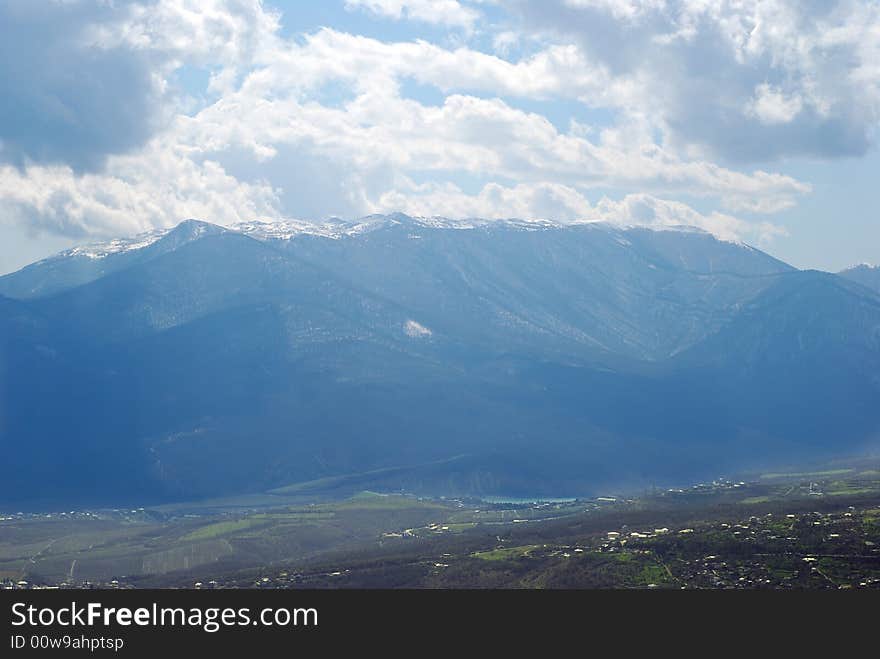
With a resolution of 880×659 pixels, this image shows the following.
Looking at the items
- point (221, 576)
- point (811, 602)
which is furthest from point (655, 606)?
point (221, 576)

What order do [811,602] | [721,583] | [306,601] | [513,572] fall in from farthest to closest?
[513,572] < [721,583] < [811,602] < [306,601]

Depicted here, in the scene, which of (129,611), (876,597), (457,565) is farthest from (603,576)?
(129,611)

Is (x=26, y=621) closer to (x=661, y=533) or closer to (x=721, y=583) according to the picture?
(x=721, y=583)

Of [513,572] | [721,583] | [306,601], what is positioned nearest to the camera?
[306,601]

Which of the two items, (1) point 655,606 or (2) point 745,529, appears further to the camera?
(2) point 745,529

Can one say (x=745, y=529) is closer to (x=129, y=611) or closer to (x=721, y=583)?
(x=721, y=583)

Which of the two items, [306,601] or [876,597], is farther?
[876,597]

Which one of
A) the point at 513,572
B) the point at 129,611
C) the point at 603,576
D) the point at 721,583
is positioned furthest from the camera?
the point at 513,572

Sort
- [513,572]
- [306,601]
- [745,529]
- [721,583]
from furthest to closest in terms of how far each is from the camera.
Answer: [745,529] → [513,572] → [721,583] → [306,601]

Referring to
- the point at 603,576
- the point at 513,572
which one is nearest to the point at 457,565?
the point at 513,572
